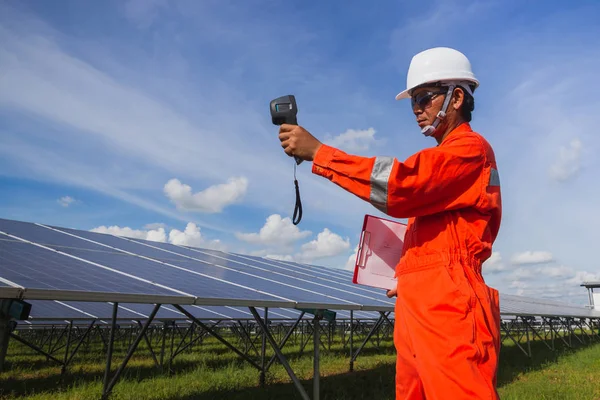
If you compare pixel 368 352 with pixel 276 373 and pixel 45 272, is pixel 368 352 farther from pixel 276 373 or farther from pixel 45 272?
pixel 45 272

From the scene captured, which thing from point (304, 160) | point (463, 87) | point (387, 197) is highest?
point (463, 87)

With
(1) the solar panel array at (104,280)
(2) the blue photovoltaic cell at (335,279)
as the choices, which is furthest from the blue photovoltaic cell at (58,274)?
(2) the blue photovoltaic cell at (335,279)

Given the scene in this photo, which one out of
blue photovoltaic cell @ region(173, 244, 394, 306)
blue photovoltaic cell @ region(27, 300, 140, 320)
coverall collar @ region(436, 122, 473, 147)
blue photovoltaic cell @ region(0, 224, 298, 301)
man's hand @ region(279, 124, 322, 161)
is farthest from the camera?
blue photovoltaic cell @ region(27, 300, 140, 320)

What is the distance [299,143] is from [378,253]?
76cm

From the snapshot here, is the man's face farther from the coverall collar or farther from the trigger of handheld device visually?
the trigger of handheld device

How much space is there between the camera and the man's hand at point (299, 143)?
69.3 inches

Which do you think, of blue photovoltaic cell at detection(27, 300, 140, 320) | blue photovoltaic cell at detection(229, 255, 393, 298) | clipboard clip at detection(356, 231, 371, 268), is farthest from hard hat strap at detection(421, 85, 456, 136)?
blue photovoltaic cell at detection(27, 300, 140, 320)

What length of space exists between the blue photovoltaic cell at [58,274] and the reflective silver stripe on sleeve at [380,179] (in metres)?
2.99

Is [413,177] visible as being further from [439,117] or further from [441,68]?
[441,68]

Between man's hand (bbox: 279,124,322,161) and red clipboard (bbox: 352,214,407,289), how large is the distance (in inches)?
23.6

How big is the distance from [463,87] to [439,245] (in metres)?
0.74

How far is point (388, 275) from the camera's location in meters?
2.22

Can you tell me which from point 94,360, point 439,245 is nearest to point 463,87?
point 439,245

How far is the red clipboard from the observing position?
2199mm
